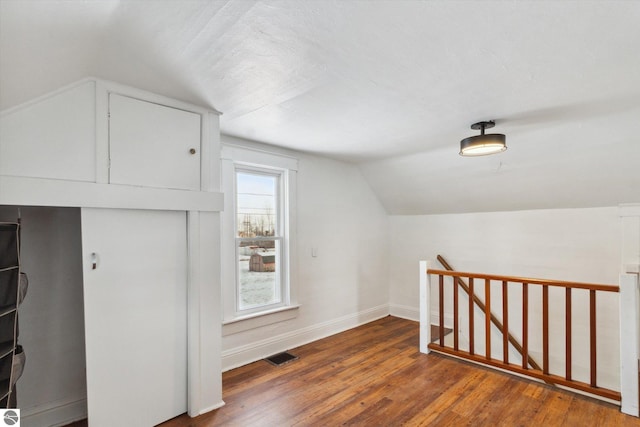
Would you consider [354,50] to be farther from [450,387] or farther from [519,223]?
[519,223]

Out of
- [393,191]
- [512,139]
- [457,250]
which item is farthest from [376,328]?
Answer: [512,139]

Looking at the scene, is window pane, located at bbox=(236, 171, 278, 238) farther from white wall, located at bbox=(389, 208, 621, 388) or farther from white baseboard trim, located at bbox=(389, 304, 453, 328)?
white baseboard trim, located at bbox=(389, 304, 453, 328)

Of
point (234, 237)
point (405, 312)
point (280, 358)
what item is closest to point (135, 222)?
point (234, 237)

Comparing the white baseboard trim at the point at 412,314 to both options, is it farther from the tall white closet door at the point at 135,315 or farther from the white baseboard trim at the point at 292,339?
the tall white closet door at the point at 135,315

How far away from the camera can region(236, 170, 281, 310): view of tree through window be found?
331 centimetres

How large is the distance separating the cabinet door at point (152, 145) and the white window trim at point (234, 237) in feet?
2.33

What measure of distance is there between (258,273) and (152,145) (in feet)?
5.77

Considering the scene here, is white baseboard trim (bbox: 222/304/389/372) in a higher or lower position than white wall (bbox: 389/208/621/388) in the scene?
lower

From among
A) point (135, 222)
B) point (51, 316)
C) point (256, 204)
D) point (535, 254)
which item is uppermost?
point (256, 204)

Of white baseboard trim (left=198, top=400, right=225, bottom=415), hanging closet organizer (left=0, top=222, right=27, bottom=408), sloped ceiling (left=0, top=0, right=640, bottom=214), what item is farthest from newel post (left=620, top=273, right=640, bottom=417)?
→ hanging closet organizer (left=0, top=222, right=27, bottom=408)

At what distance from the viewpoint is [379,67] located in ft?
5.89

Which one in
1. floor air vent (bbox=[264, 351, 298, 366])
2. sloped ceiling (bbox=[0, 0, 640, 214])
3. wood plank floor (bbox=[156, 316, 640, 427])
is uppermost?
sloped ceiling (bbox=[0, 0, 640, 214])

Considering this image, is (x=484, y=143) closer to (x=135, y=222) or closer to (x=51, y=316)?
(x=135, y=222)

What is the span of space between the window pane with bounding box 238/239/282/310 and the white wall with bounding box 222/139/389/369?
10.6 inches
